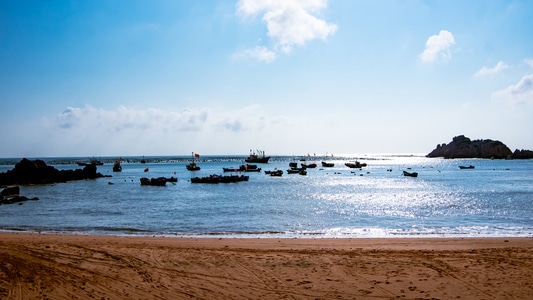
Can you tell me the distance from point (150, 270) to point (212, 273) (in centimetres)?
222

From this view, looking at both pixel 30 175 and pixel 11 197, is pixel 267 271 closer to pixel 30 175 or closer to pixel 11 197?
pixel 11 197

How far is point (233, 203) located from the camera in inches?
1575

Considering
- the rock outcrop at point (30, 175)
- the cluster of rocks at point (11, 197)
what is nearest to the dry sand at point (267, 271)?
the cluster of rocks at point (11, 197)

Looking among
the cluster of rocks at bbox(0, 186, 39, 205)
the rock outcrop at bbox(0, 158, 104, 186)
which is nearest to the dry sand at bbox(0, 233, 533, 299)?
the cluster of rocks at bbox(0, 186, 39, 205)

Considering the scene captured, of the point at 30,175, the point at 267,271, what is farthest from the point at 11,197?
the point at 267,271

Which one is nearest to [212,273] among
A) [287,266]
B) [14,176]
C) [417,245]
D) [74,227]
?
[287,266]

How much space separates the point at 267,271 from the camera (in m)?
12.5

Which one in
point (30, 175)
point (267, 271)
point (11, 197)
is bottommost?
point (11, 197)

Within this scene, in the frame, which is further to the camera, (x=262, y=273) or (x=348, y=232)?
(x=348, y=232)

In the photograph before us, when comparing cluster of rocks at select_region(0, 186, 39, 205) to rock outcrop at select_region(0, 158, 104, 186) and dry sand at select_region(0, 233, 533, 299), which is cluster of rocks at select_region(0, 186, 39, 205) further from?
dry sand at select_region(0, 233, 533, 299)

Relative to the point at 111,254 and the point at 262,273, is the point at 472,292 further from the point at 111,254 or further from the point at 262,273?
the point at 111,254

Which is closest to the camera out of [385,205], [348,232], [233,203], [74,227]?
[348,232]

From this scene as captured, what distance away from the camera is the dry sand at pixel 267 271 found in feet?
34.3

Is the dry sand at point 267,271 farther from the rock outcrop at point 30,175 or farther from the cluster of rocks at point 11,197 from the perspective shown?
the rock outcrop at point 30,175
